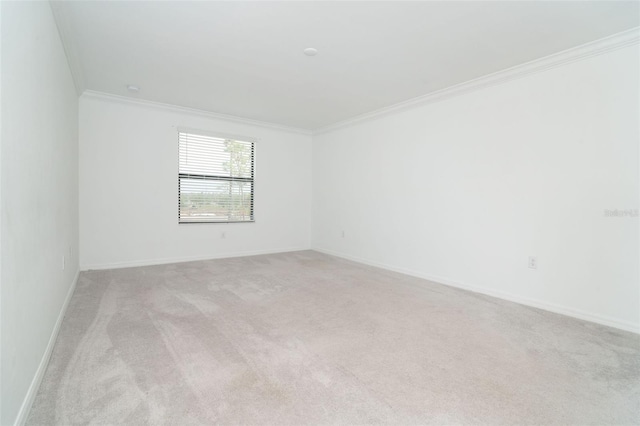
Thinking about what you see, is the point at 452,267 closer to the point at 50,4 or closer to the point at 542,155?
the point at 542,155

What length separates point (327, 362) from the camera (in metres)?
1.98

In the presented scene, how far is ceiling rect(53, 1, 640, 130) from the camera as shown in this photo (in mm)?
2295

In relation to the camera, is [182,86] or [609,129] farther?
[182,86]

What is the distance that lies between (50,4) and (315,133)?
4.47m

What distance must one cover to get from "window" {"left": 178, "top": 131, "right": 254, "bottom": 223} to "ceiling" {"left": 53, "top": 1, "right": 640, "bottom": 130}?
1.21 meters

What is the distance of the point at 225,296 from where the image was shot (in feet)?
10.7

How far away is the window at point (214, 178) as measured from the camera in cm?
502

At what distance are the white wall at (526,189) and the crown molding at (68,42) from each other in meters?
3.81

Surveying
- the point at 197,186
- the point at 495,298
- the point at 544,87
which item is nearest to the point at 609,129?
the point at 544,87

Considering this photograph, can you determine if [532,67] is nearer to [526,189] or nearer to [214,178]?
[526,189]

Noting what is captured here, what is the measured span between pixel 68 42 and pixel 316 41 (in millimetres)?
2230

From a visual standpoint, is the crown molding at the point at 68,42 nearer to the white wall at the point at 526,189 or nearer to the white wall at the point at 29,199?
the white wall at the point at 29,199

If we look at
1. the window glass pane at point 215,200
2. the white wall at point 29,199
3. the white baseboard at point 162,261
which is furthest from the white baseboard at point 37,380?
the window glass pane at point 215,200

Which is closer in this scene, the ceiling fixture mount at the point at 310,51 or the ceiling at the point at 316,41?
the ceiling at the point at 316,41
